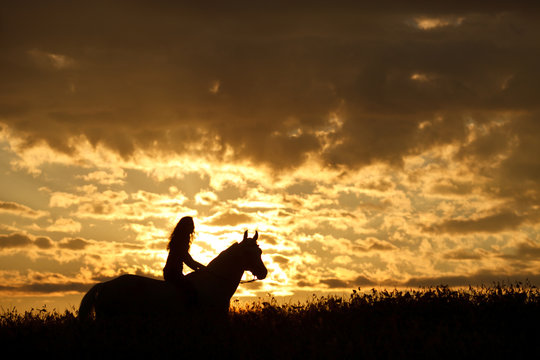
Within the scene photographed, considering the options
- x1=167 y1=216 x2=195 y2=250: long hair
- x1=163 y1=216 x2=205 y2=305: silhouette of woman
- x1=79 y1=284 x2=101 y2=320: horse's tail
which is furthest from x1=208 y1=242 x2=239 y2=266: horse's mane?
x1=79 y1=284 x2=101 y2=320: horse's tail

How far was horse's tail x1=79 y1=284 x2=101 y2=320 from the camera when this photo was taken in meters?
12.9

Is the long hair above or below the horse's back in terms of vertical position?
above

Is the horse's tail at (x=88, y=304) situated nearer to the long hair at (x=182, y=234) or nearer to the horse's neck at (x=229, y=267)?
the long hair at (x=182, y=234)

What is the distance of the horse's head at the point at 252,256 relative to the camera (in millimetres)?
14297

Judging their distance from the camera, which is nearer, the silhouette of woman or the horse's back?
the horse's back

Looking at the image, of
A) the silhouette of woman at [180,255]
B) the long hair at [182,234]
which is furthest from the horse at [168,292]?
the long hair at [182,234]

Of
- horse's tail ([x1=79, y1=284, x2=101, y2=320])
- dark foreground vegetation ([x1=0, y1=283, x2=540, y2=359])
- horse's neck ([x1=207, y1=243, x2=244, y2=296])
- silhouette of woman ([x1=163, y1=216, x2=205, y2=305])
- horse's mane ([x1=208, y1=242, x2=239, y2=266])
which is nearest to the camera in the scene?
dark foreground vegetation ([x1=0, y1=283, x2=540, y2=359])

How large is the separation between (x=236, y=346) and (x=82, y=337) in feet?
9.60

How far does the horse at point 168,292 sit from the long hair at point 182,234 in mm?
904

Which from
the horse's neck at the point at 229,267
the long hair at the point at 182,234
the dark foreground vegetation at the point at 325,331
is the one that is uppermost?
the long hair at the point at 182,234

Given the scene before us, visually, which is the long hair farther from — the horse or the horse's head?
the horse's head

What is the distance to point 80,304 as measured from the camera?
13.0m

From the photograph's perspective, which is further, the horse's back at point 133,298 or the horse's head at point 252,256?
the horse's head at point 252,256

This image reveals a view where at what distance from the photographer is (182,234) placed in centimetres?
1340
